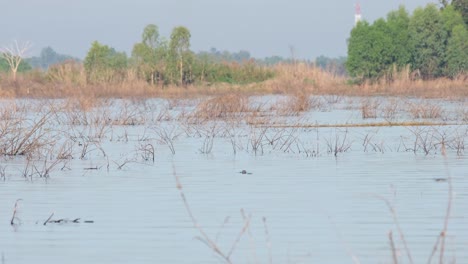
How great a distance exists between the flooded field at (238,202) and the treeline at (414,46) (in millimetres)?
30899

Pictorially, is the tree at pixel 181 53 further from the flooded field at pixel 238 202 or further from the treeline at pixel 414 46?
the flooded field at pixel 238 202

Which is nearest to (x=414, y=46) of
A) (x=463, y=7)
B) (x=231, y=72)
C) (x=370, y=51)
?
(x=370, y=51)

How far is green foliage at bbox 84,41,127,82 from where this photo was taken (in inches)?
1835

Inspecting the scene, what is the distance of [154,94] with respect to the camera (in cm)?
4138

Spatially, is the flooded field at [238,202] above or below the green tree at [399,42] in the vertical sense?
below

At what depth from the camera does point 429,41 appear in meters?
51.1

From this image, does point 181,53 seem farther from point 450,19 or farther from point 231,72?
point 450,19

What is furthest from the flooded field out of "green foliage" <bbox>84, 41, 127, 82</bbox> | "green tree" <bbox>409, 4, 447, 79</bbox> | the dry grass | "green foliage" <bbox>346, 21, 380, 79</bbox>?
"green tree" <bbox>409, 4, 447, 79</bbox>

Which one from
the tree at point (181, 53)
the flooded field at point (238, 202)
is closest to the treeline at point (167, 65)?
the tree at point (181, 53)

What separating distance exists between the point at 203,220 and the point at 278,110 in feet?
53.3

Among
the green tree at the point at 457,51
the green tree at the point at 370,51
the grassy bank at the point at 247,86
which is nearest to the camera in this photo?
the grassy bank at the point at 247,86

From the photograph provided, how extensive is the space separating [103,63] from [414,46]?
567 inches

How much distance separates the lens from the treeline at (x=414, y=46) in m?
50.2

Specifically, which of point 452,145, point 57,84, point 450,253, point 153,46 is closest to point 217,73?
point 153,46
